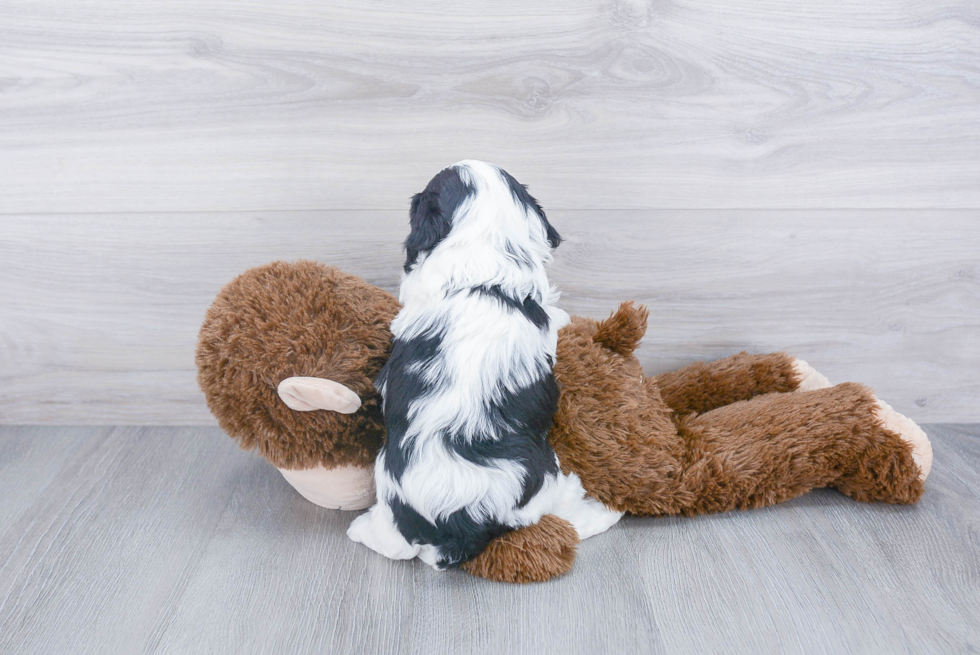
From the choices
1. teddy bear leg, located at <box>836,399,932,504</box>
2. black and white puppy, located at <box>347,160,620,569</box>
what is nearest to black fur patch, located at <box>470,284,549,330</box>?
black and white puppy, located at <box>347,160,620,569</box>

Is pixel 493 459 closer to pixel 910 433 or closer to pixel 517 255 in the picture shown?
pixel 517 255

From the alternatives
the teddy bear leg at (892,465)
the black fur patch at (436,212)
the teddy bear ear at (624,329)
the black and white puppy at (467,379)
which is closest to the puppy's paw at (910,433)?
the teddy bear leg at (892,465)

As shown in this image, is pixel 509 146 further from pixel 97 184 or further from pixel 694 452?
pixel 97 184

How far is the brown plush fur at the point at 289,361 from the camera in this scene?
1.07 metres

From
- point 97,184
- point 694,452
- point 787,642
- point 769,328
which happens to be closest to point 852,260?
point 769,328

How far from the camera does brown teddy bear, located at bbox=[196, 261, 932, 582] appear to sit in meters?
1.07

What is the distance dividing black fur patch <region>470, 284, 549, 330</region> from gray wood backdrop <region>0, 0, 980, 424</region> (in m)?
0.34

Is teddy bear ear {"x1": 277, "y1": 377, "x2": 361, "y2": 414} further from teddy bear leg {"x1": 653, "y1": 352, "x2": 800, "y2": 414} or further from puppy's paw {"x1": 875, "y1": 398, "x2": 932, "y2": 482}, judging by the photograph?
puppy's paw {"x1": 875, "y1": 398, "x2": 932, "y2": 482}

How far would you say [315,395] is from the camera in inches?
40.4

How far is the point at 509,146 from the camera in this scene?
4.26 ft

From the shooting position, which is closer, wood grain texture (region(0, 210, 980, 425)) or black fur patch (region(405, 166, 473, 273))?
black fur patch (region(405, 166, 473, 273))

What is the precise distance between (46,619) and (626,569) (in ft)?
2.84

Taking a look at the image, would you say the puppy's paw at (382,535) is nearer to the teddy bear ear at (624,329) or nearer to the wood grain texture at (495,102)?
the teddy bear ear at (624,329)

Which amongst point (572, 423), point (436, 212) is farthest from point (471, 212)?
point (572, 423)
